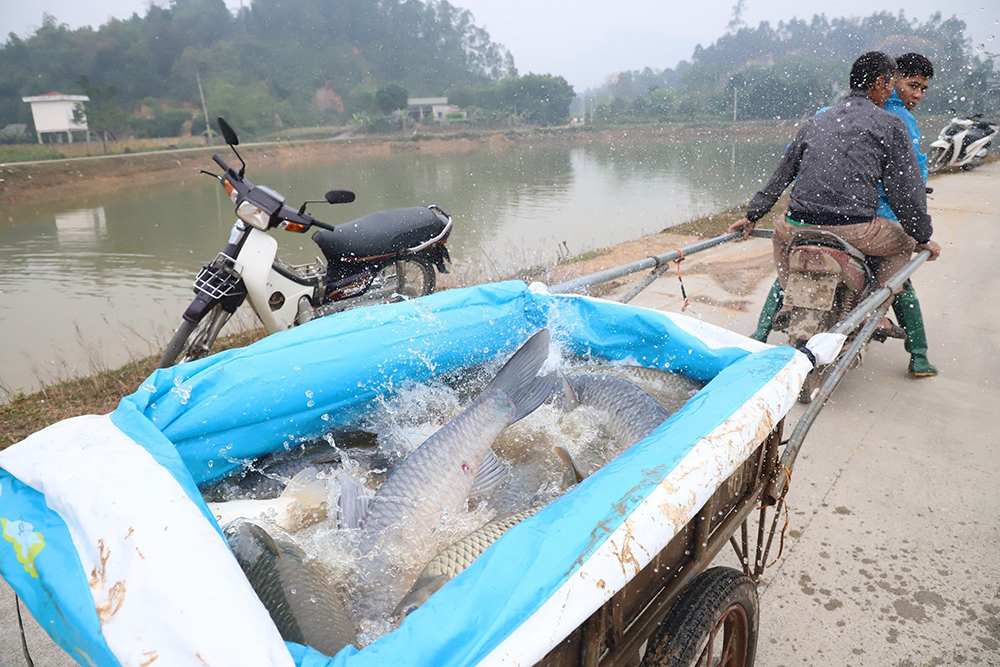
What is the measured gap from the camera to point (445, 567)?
1.43m

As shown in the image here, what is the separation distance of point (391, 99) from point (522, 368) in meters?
61.9

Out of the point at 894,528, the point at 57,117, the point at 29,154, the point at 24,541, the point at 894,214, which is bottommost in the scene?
the point at 894,528

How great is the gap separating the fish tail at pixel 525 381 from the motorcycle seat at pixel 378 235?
2.50 m

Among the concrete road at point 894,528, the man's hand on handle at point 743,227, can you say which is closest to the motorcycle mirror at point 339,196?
the man's hand on handle at point 743,227

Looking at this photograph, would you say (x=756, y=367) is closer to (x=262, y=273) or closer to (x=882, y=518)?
(x=882, y=518)


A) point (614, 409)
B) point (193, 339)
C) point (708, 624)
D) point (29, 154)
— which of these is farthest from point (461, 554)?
point (29, 154)

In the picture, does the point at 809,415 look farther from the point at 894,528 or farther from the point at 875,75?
the point at 875,75

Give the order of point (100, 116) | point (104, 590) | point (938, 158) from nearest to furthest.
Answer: point (104, 590), point (938, 158), point (100, 116)

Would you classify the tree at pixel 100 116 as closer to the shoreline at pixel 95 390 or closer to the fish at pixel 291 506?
the shoreline at pixel 95 390

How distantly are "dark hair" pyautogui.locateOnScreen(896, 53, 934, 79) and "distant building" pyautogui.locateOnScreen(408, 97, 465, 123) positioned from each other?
59.2 meters

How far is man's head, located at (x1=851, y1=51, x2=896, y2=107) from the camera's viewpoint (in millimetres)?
3410

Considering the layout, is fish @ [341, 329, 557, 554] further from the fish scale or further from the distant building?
the distant building

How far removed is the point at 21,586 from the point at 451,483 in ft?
3.49

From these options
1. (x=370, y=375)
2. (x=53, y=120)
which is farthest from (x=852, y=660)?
(x=53, y=120)
